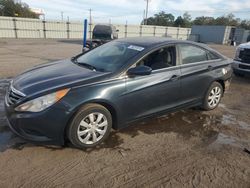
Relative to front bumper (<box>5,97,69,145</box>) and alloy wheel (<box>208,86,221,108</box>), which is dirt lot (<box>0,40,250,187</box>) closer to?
front bumper (<box>5,97,69,145</box>)

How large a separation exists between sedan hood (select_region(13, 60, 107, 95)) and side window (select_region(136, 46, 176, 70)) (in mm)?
849

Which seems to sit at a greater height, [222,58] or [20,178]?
[222,58]

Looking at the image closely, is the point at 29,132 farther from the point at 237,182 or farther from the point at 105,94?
the point at 237,182

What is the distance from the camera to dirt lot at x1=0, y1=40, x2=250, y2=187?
2.71 metres

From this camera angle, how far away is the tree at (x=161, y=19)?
79500mm

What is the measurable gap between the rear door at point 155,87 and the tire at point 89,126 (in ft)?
1.29

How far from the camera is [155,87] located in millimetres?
3773

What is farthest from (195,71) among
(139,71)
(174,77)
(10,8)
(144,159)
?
(10,8)

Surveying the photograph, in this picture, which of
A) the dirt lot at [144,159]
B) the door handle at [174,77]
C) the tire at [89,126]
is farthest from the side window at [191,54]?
the tire at [89,126]

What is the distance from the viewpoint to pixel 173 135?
3.88 metres

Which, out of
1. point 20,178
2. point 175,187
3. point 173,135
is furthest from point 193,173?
point 20,178

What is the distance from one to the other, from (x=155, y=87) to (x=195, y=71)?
1.08 metres

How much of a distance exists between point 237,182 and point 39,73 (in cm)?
322

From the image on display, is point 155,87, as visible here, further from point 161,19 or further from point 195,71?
point 161,19
